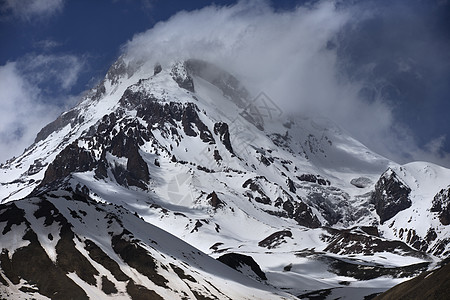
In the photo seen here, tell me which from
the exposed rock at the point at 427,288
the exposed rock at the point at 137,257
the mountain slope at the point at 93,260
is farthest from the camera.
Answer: the exposed rock at the point at 137,257

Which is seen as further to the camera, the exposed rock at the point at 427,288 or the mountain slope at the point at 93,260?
the mountain slope at the point at 93,260

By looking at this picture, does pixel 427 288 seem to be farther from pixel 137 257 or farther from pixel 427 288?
pixel 137 257

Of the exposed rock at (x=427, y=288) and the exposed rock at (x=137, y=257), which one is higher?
the exposed rock at (x=137, y=257)

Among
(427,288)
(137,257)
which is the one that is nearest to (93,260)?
(137,257)

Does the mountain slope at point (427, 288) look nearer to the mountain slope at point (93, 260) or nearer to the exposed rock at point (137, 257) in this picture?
the mountain slope at point (93, 260)

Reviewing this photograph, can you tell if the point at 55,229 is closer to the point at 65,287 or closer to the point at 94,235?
the point at 94,235

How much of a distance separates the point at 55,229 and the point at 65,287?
2476 centimetres

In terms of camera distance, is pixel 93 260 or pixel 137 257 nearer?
pixel 93 260

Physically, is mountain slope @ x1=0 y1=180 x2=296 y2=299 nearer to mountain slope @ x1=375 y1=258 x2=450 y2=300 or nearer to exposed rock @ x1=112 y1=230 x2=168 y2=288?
exposed rock @ x1=112 y1=230 x2=168 y2=288

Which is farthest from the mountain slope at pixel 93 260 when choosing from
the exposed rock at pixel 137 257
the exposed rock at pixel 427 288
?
the exposed rock at pixel 427 288

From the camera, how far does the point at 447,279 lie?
343 feet

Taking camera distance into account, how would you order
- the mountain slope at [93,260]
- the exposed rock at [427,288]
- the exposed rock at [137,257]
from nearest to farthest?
the exposed rock at [427,288]
the mountain slope at [93,260]
the exposed rock at [137,257]

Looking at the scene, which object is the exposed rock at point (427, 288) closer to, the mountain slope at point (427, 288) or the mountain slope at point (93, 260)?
the mountain slope at point (427, 288)

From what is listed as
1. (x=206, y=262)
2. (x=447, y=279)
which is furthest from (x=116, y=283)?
(x=447, y=279)
